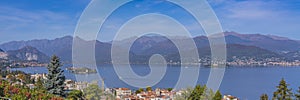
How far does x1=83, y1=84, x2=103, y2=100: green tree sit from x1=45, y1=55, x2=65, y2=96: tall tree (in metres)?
0.82

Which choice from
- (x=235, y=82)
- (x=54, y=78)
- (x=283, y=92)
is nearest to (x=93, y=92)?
(x=54, y=78)

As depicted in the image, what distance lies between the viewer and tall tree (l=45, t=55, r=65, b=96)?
9.02 metres

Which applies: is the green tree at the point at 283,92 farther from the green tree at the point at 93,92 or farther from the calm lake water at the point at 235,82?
the calm lake water at the point at 235,82

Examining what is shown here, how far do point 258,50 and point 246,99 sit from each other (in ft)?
349

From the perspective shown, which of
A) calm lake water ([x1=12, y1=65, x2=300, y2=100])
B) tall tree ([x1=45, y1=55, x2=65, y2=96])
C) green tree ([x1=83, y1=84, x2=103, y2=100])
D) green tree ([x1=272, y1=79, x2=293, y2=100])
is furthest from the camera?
calm lake water ([x1=12, y1=65, x2=300, y2=100])

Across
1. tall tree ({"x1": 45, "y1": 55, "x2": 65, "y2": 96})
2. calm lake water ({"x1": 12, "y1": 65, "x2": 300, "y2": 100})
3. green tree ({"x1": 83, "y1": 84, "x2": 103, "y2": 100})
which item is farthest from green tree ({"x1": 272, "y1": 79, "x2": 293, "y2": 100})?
calm lake water ({"x1": 12, "y1": 65, "x2": 300, "y2": 100})

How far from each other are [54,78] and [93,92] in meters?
1.25

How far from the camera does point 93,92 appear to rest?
28.9 ft

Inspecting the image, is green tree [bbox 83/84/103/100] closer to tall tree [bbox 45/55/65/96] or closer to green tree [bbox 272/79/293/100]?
tall tree [bbox 45/55/65/96]

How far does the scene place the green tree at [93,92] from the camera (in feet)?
28.3

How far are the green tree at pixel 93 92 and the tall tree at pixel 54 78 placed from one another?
2.68 feet

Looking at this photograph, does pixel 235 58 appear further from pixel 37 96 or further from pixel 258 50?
pixel 37 96

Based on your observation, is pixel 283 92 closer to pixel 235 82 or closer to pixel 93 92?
pixel 93 92

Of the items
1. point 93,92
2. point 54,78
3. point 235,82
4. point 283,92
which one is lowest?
point 235,82
